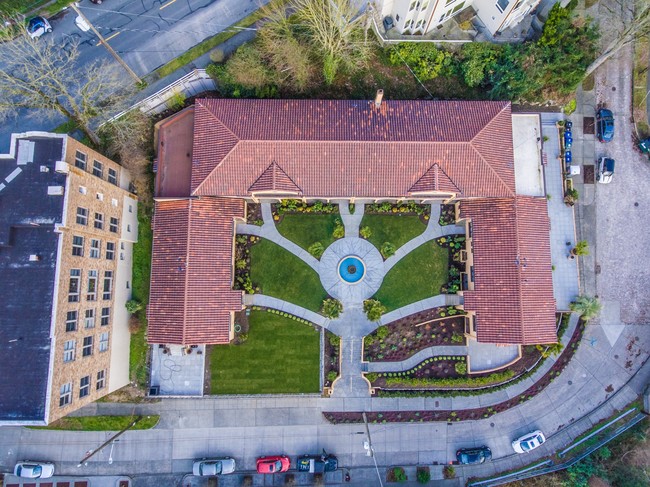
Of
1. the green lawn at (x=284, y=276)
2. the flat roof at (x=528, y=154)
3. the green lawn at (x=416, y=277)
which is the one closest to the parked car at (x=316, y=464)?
the green lawn at (x=284, y=276)

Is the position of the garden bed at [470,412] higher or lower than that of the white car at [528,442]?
higher

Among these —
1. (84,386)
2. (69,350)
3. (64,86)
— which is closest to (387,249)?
(69,350)

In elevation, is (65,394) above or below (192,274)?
below

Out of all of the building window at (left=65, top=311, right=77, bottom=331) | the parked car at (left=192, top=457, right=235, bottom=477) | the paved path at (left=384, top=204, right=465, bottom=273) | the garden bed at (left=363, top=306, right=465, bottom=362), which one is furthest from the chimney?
the parked car at (left=192, top=457, right=235, bottom=477)

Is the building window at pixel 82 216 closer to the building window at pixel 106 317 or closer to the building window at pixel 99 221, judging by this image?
the building window at pixel 99 221

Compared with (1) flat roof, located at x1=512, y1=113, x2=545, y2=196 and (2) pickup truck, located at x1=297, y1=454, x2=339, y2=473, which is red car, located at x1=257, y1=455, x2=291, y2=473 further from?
(1) flat roof, located at x1=512, y1=113, x2=545, y2=196

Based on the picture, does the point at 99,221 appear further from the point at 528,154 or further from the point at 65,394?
the point at 528,154

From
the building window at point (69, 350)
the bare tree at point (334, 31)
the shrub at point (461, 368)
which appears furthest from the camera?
the shrub at point (461, 368)
